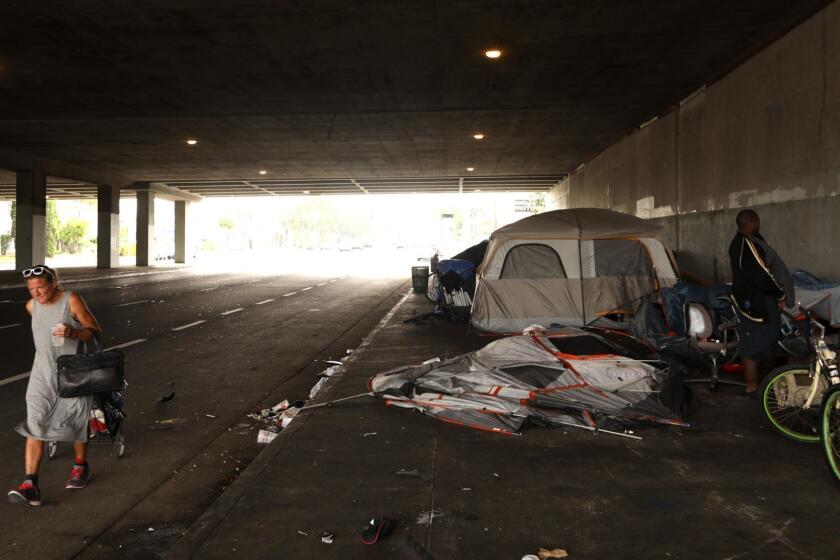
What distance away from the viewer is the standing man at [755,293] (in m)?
6.45

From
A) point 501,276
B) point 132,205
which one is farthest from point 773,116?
point 132,205

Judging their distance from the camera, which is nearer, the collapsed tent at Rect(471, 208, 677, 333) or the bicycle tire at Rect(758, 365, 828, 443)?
the bicycle tire at Rect(758, 365, 828, 443)

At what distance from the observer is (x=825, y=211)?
1039 centimetres

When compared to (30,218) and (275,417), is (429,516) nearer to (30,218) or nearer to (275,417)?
(275,417)

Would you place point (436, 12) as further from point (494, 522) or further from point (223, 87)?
point (494, 522)

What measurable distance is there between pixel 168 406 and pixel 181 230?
1931 inches

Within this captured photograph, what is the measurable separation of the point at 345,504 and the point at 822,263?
9.32 meters

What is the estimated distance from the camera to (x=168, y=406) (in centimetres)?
755

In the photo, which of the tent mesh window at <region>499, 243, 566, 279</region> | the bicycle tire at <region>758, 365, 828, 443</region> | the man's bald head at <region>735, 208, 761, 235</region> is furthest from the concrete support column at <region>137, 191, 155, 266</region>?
the bicycle tire at <region>758, 365, 828, 443</region>

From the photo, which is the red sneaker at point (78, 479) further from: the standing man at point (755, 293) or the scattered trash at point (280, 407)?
the standing man at point (755, 293)

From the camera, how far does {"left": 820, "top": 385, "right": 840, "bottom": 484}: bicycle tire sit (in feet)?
14.9

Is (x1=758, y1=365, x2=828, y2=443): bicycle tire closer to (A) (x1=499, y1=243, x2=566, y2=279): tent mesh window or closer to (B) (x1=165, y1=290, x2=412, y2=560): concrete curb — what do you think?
(B) (x1=165, y1=290, x2=412, y2=560): concrete curb

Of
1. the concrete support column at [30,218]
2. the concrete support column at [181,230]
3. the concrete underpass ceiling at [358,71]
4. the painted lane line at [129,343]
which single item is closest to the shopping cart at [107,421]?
the painted lane line at [129,343]

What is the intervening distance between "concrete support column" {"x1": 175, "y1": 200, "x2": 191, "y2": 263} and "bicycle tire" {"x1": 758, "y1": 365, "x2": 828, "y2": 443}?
51.3 meters
